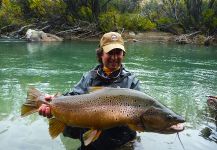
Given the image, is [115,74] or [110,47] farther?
[115,74]

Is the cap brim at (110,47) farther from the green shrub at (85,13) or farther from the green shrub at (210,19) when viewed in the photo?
the green shrub at (85,13)

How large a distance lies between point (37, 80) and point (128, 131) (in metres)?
8.60

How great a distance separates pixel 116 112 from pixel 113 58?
1013mm

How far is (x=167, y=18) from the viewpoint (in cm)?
3903

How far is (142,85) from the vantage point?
1272cm

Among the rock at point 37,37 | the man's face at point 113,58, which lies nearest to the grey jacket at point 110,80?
the man's face at point 113,58

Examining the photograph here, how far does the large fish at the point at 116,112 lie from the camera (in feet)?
12.3

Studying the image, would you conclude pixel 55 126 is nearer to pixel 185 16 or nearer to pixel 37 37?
pixel 37 37

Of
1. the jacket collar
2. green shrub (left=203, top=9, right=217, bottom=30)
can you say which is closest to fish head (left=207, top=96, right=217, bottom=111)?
the jacket collar

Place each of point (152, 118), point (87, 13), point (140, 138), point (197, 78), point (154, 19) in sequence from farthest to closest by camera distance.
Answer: point (154, 19), point (87, 13), point (197, 78), point (140, 138), point (152, 118)

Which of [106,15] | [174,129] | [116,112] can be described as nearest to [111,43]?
[116,112]

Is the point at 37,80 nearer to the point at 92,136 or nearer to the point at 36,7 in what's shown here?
the point at 92,136

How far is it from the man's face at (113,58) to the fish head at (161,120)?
1086 mm

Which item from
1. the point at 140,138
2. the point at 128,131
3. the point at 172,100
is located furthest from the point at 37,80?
the point at 128,131
